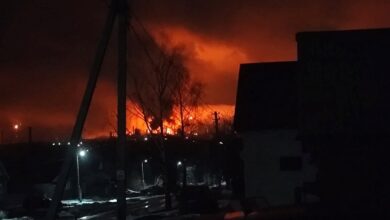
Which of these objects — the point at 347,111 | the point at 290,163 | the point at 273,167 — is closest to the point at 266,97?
the point at 273,167

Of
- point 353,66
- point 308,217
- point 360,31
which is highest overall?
point 360,31

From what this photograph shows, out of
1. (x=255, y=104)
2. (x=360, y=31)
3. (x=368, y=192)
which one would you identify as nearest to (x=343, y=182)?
(x=368, y=192)

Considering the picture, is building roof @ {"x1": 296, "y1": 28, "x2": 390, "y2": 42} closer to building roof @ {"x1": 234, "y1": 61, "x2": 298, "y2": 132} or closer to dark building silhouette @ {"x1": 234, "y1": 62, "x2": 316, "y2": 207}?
dark building silhouette @ {"x1": 234, "y1": 62, "x2": 316, "y2": 207}

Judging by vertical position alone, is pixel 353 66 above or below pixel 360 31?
below

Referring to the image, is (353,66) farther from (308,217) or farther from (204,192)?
(204,192)

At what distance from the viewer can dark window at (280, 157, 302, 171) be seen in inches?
1251

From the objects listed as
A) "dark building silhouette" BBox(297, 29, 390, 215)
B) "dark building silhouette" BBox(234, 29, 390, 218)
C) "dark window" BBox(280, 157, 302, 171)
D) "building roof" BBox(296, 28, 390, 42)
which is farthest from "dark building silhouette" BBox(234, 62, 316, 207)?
"dark building silhouette" BBox(297, 29, 390, 215)

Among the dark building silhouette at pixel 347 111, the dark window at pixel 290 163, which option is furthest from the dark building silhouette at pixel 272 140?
the dark building silhouette at pixel 347 111

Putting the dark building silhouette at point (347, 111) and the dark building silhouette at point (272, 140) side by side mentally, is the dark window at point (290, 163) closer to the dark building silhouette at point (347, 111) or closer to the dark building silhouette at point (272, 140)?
the dark building silhouette at point (272, 140)

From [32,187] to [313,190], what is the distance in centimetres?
7682

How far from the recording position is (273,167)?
32375 millimetres

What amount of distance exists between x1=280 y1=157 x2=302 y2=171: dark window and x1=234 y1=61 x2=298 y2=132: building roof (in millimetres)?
1457

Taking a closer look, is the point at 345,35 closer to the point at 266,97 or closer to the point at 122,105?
the point at 122,105

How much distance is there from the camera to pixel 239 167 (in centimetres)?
5053
